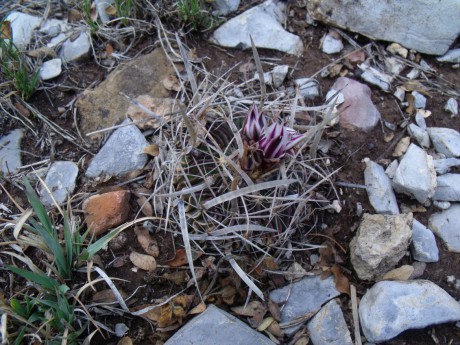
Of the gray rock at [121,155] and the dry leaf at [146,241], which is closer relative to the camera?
the dry leaf at [146,241]

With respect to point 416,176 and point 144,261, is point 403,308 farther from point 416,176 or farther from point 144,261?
point 144,261

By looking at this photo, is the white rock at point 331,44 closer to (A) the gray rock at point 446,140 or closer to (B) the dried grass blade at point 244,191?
(A) the gray rock at point 446,140

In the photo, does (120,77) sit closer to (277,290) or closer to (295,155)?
(295,155)

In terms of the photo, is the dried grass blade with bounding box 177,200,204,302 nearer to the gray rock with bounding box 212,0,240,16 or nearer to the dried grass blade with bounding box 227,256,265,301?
the dried grass blade with bounding box 227,256,265,301

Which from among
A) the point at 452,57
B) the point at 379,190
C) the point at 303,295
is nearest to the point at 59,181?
the point at 303,295

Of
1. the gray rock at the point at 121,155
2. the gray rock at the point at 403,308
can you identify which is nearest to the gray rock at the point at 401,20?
the gray rock at the point at 121,155

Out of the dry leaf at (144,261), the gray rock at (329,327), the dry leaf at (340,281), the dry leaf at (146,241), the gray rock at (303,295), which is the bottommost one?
the gray rock at (329,327)

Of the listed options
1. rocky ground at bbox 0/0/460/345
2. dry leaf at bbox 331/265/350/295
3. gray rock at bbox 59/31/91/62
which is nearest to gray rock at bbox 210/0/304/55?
rocky ground at bbox 0/0/460/345

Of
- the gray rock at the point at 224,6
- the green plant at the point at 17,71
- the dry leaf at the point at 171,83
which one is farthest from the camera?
the gray rock at the point at 224,6
